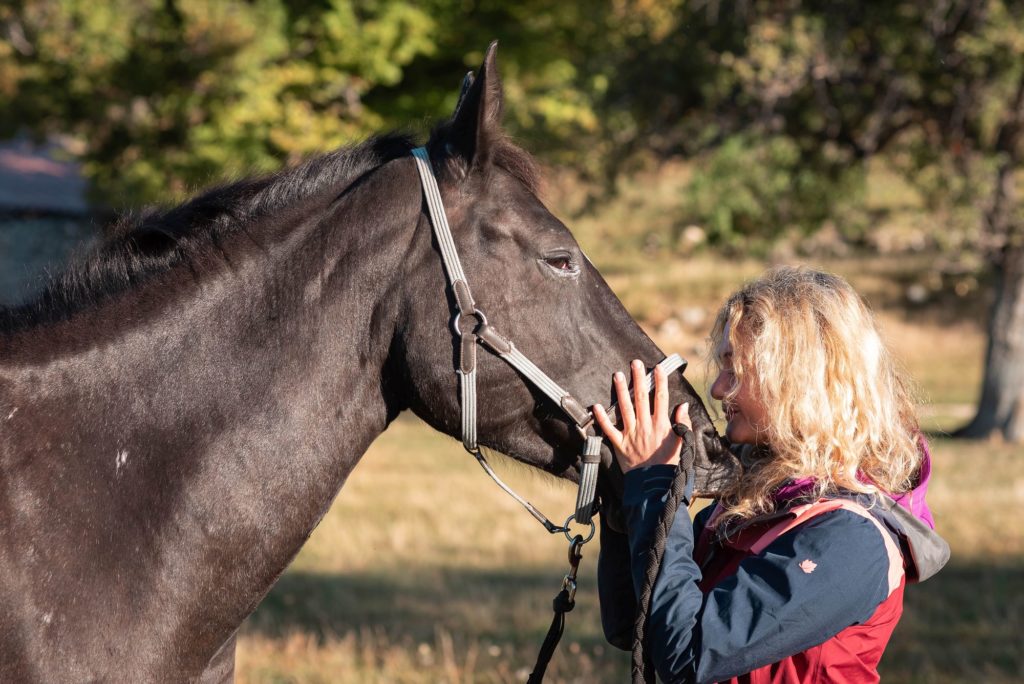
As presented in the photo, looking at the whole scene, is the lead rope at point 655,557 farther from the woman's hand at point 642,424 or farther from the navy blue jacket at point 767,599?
the woman's hand at point 642,424

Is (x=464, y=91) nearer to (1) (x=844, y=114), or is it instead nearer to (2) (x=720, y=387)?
(2) (x=720, y=387)

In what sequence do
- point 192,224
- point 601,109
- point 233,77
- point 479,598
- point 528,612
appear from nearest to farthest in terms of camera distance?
point 192,224 < point 528,612 < point 479,598 < point 233,77 < point 601,109

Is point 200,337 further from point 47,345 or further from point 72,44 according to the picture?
point 72,44

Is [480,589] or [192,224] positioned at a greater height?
[192,224]

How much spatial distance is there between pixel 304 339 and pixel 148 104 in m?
13.6

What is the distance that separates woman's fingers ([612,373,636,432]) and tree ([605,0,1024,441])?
39.0 feet

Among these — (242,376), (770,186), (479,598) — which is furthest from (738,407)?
(770,186)

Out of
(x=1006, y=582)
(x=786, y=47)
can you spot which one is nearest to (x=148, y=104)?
(x=786, y=47)

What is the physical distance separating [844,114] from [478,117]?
13.8 metres

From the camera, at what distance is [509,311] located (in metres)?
2.61

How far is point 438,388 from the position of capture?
260cm

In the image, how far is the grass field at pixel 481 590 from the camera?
555 centimetres

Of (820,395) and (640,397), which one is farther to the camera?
(640,397)

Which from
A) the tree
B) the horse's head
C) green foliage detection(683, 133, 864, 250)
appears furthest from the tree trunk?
the horse's head
